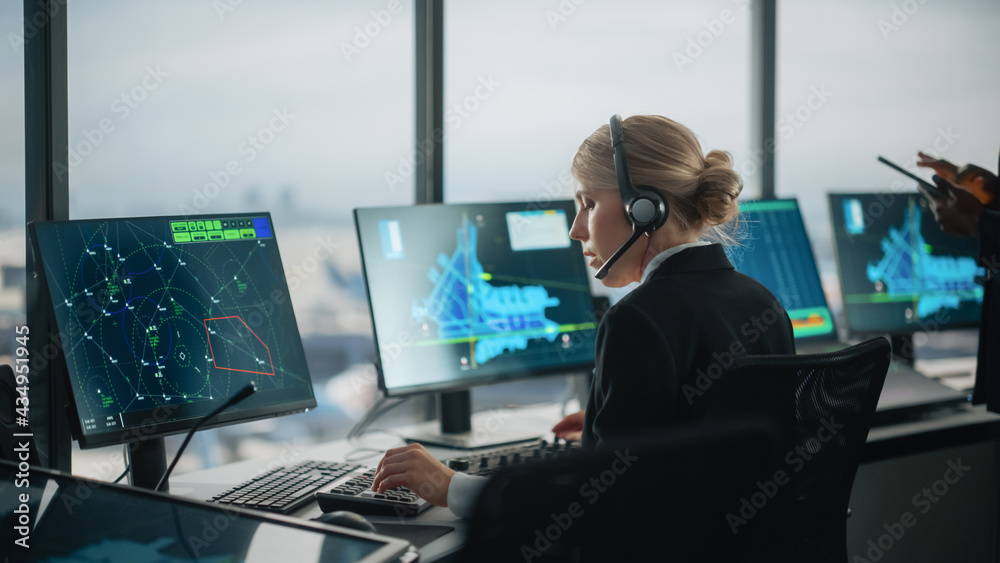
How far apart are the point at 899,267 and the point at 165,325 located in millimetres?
2197

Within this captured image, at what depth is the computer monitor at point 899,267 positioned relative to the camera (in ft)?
8.04

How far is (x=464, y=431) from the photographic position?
6.47 feet

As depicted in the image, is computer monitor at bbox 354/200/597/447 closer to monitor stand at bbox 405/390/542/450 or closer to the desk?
monitor stand at bbox 405/390/542/450

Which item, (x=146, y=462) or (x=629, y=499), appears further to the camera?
(x=146, y=462)

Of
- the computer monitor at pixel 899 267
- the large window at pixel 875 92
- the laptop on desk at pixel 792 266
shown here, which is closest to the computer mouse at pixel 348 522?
the laptop on desk at pixel 792 266

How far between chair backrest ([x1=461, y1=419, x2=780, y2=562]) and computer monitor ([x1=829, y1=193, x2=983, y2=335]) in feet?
5.95

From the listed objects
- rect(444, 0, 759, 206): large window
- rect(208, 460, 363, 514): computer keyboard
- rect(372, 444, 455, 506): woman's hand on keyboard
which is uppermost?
rect(444, 0, 759, 206): large window

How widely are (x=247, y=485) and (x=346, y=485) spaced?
181mm

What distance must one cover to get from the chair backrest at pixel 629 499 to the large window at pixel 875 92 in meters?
2.18

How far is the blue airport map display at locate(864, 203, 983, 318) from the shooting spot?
250cm

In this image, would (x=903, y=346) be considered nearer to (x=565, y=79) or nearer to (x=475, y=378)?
(x=565, y=79)

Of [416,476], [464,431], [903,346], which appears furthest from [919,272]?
[416,476]

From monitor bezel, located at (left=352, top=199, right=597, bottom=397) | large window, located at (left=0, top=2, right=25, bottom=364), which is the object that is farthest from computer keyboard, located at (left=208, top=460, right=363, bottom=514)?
large window, located at (left=0, top=2, right=25, bottom=364)

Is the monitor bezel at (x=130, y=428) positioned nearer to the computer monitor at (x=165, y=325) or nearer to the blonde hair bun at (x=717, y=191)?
the computer monitor at (x=165, y=325)
